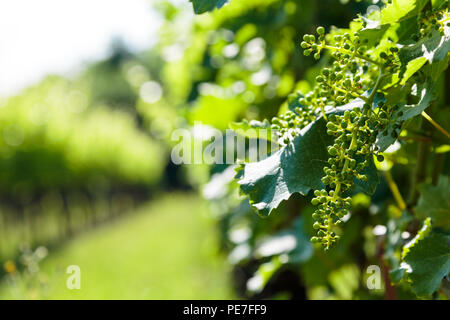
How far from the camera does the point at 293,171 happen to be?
110 cm

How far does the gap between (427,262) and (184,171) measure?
61.4 ft

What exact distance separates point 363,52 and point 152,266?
13215mm

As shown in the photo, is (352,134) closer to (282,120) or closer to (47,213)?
(282,120)

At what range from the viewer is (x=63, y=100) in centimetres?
2292

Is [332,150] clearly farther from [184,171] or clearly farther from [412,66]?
[184,171]

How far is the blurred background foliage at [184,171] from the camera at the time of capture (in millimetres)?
2658

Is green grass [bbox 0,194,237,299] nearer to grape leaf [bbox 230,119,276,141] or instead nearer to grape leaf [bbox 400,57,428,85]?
grape leaf [bbox 230,119,276,141]

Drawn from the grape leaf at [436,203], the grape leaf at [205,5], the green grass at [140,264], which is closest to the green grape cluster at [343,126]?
the grape leaf at [205,5]

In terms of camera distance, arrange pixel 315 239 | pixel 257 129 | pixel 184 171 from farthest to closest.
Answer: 1. pixel 184 171
2. pixel 257 129
3. pixel 315 239

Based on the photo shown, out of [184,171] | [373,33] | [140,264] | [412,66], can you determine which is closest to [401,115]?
[412,66]

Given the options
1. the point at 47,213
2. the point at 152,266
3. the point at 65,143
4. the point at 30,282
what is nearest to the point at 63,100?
the point at 65,143

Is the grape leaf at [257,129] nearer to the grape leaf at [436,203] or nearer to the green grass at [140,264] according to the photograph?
the grape leaf at [436,203]

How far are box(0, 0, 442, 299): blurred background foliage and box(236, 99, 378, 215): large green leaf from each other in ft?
1.87

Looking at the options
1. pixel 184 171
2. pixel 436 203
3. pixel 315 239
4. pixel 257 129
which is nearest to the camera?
pixel 315 239
